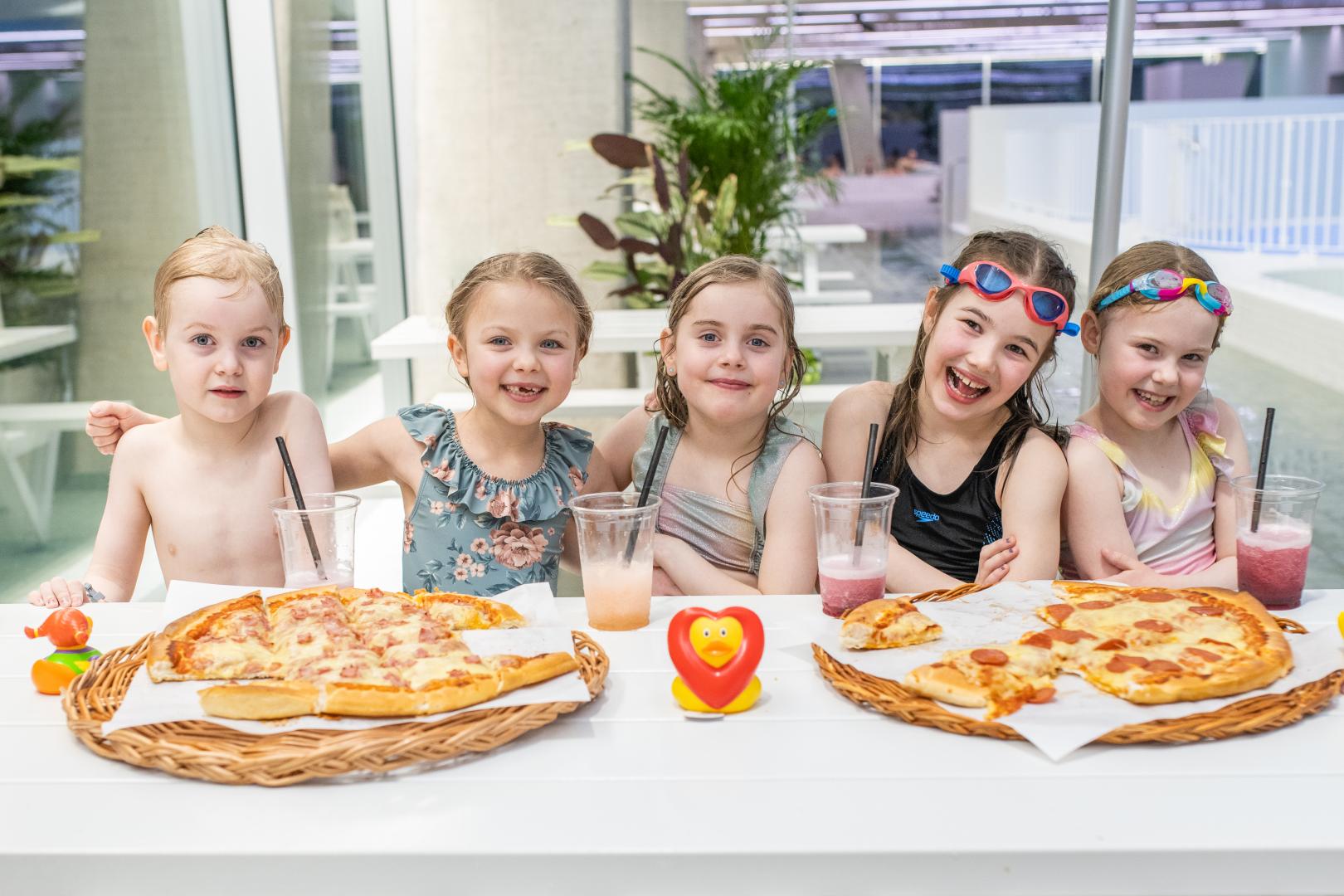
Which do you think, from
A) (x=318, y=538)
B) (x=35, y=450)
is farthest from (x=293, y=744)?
(x=35, y=450)

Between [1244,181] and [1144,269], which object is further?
[1244,181]

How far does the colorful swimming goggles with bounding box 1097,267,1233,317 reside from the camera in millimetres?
1993

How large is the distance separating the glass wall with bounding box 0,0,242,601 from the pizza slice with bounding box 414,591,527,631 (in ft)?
6.54

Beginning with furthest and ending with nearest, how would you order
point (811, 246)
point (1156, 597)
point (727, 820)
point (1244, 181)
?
point (1244, 181) < point (811, 246) < point (1156, 597) < point (727, 820)

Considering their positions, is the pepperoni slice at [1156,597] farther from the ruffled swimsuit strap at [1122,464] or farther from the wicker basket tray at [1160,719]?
the ruffled swimsuit strap at [1122,464]

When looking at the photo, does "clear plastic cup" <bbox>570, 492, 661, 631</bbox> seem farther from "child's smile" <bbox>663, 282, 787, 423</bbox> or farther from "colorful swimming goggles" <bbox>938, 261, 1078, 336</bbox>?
"colorful swimming goggles" <bbox>938, 261, 1078, 336</bbox>

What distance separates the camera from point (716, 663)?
1.25m

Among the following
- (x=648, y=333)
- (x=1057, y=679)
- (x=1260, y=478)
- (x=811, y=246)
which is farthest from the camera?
(x=811, y=246)

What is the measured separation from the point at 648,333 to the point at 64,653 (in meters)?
2.79

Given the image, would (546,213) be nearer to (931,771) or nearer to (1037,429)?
(1037,429)

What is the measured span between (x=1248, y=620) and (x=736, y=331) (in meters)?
0.89

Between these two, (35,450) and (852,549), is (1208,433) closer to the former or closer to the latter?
(852,549)

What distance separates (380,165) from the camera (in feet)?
19.3

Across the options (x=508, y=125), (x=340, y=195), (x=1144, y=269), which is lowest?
(x=1144, y=269)
